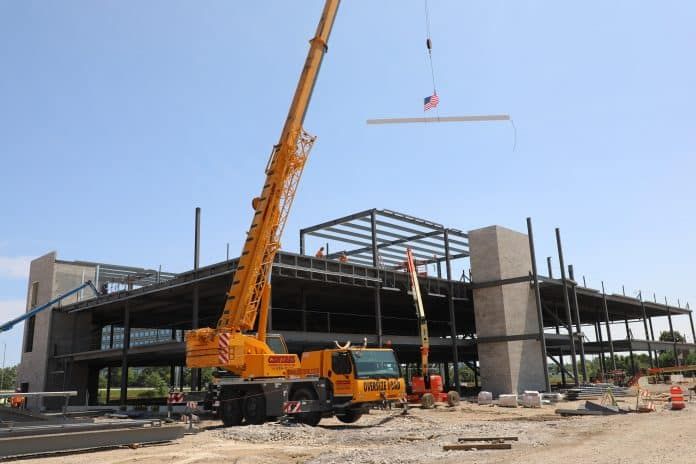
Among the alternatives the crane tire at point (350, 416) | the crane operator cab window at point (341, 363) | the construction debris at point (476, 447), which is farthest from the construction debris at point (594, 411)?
the construction debris at point (476, 447)

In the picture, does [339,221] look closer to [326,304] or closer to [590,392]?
[326,304]

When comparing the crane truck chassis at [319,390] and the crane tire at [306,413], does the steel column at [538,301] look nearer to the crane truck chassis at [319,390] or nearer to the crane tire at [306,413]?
the crane truck chassis at [319,390]

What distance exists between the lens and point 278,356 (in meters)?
21.3

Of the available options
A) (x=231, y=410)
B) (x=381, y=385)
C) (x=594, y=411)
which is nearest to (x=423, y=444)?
(x=381, y=385)

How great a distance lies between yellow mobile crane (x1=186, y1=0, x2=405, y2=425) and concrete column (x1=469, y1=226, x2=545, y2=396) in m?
19.9

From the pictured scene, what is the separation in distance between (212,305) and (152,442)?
28.3 m

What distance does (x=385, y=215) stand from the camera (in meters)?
40.5

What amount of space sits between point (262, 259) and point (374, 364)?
18.6ft

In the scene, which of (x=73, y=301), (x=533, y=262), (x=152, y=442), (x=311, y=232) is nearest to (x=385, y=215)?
(x=311, y=232)

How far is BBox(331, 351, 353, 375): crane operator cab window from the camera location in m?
20.3

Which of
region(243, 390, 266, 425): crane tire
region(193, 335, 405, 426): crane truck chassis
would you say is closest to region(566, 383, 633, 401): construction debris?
region(193, 335, 405, 426): crane truck chassis

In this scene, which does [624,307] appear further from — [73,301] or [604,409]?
[73,301]

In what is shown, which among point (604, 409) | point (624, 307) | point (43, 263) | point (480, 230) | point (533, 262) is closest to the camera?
point (604, 409)

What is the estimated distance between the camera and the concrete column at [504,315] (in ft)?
127
